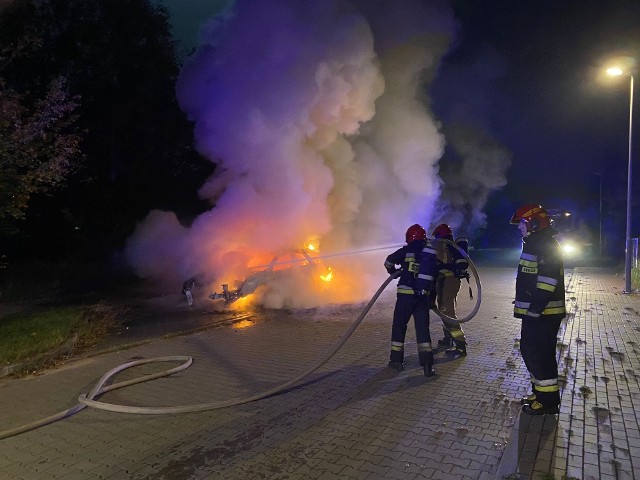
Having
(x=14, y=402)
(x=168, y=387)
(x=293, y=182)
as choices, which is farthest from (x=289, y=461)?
(x=293, y=182)

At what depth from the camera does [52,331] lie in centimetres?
713

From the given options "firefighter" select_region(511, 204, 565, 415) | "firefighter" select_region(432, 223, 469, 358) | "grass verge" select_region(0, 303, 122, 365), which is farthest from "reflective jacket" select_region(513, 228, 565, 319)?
"grass verge" select_region(0, 303, 122, 365)

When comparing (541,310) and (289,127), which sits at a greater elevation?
(289,127)

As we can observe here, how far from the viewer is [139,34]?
53.9 feet

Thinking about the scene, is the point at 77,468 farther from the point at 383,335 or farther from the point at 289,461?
the point at 383,335

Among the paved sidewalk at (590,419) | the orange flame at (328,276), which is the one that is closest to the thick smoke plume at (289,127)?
the orange flame at (328,276)

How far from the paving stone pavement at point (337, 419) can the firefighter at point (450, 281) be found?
1.12 ft

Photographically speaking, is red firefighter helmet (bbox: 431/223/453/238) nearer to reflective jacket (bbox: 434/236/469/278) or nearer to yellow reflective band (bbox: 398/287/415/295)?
reflective jacket (bbox: 434/236/469/278)

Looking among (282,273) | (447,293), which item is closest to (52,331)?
(282,273)

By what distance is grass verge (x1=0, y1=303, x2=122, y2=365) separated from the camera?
20.7 feet

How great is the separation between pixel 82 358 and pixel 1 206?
289cm

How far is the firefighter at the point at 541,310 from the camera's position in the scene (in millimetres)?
4227

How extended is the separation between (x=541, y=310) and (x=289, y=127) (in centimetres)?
750

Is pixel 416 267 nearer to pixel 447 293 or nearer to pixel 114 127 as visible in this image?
pixel 447 293
